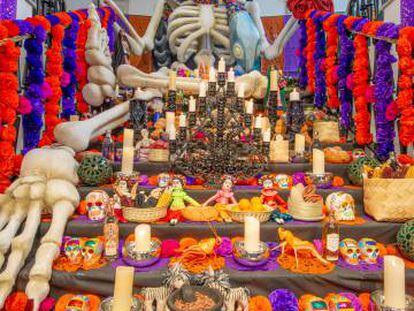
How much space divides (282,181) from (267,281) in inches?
42.6

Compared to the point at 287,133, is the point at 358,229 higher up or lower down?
lower down

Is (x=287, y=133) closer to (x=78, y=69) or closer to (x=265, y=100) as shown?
(x=265, y=100)

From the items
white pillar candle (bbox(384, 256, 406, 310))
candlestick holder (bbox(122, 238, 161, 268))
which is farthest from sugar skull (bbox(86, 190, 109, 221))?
white pillar candle (bbox(384, 256, 406, 310))

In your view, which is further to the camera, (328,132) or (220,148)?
(328,132)

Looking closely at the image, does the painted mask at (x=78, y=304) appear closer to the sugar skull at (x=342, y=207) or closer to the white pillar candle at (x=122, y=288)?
the white pillar candle at (x=122, y=288)

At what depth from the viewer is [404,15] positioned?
14.0 ft

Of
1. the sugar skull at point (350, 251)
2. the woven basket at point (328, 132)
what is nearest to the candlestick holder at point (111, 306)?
Answer: the sugar skull at point (350, 251)

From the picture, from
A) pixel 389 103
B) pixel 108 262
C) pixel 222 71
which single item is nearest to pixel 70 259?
pixel 108 262

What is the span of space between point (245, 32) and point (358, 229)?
4.17 metres

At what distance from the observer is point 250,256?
2133mm

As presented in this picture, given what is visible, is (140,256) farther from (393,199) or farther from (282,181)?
(393,199)

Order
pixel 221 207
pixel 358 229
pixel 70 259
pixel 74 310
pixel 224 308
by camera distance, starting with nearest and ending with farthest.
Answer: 1. pixel 224 308
2. pixel 74 310
3. pixel 70 259
4. pixel 358 229
5. pixel 221 207

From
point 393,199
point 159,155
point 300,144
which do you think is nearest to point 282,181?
point 300,144

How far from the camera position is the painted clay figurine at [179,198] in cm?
270
